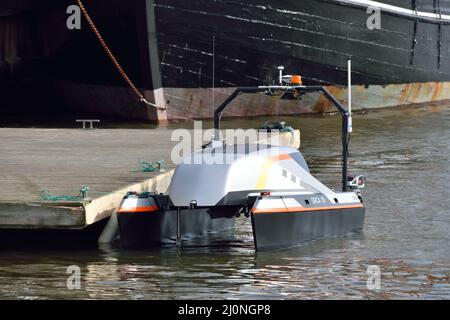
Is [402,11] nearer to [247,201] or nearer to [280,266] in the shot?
[247,201]

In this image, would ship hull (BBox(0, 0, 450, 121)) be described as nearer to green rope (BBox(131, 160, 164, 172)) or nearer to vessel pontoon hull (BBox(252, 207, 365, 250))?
green rope (BBox(131, 160, 164, 172))

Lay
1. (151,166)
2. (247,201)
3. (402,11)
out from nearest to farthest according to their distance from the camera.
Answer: (247,201) < (151,166) < (402,11)

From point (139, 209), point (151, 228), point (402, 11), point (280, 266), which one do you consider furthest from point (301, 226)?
point (402, 11)

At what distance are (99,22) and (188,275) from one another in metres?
14.6

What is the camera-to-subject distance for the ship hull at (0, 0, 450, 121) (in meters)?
26.8

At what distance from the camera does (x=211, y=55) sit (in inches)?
1065

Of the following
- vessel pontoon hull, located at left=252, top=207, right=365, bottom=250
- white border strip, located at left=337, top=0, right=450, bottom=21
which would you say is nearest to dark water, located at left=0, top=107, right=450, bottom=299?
vessel pontoon hull, located at left=252, top=207, right=365, bottom=250

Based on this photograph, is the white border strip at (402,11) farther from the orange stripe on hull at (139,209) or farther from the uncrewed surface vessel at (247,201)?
the orange stripe on hull at (139,209)

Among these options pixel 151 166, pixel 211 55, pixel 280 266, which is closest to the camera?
pixel 280 266

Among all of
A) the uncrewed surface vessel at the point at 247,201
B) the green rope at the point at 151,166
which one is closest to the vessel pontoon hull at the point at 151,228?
the uncrewed surface vessel at the point at 247,201

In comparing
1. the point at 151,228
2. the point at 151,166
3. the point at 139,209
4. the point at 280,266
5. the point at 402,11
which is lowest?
the point at 280,266

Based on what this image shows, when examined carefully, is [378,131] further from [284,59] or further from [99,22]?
[99,22]

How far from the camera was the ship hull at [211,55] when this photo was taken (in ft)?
88.0
